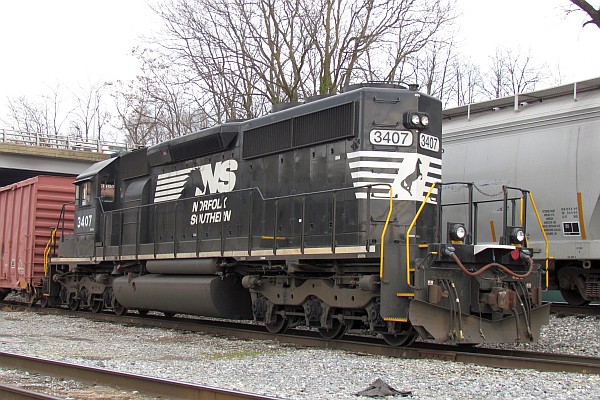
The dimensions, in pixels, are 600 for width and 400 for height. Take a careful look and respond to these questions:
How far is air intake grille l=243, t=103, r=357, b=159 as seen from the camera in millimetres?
9711

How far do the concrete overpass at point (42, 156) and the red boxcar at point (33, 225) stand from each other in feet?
41.9

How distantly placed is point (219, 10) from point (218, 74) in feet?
7.41

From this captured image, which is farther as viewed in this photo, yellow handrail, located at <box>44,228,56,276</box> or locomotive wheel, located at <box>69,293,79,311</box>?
yellow handrail, located at <box>44,228,56,276</box>

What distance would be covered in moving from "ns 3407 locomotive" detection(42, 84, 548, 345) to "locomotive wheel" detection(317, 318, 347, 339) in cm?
1

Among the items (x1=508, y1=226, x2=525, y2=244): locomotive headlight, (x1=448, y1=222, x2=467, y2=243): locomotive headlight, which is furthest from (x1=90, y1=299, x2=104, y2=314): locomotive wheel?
(x1=508, y1=226, x2=525, y2=244): locomotive headlight

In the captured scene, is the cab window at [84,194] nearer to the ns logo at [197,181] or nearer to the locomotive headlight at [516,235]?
the ns logo at [197,181]

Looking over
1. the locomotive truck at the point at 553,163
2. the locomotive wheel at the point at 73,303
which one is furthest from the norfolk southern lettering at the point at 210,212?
the locomotive wheel at the point at 73,303

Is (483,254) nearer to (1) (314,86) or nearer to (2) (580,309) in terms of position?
(2) (580,309)

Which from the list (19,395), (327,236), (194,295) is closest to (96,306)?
(194,295)

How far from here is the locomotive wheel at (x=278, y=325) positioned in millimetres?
10508

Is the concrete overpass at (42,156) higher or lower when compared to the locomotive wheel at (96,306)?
higher

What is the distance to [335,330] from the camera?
380 inches

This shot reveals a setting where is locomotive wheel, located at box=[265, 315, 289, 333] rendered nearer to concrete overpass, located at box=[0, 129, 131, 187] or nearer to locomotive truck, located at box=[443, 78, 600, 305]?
locomotive truck, located at box=[443, 78, 600, 305]

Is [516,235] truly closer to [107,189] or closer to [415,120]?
[415,120]
